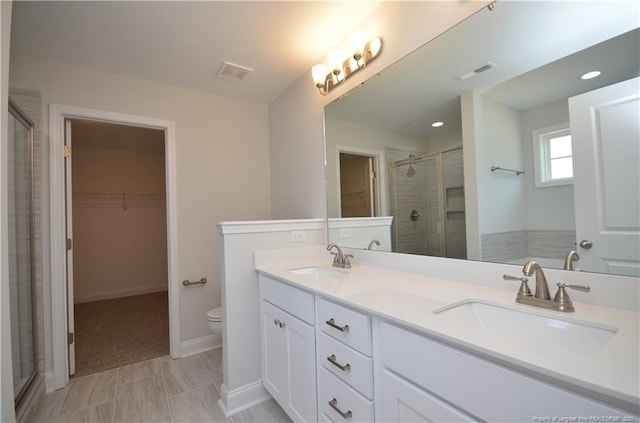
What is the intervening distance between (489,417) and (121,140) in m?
4.79

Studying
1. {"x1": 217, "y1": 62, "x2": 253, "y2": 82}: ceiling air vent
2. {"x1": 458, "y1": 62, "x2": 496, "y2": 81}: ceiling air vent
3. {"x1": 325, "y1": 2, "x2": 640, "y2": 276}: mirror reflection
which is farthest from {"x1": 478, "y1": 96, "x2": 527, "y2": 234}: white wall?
{"x1": 217, "y1": 62, "x2": 253, "y2": 82}: ceiling air vent

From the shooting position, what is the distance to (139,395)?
1.83 metres

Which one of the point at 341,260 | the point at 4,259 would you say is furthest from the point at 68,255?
the point at 341,260

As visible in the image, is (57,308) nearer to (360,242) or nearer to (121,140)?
(360,242)

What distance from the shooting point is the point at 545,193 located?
3.35 ft

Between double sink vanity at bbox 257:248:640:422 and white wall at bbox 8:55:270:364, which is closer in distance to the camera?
double sink vanity at bbox 257:248:640:422

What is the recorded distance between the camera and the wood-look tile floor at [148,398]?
162cm

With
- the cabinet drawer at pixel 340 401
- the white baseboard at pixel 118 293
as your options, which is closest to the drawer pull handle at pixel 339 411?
the cabinet drawer at pixel 340 401

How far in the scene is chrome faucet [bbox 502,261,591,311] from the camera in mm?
866

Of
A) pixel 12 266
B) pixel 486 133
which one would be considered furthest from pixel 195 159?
pixel 486 133

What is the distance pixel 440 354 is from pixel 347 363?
0.44m

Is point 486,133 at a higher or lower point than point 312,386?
higher

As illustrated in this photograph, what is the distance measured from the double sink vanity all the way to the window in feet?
1.46

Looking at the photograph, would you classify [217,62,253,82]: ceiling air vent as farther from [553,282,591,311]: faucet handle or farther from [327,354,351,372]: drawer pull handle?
[553,282,591,311]: faucet handle
